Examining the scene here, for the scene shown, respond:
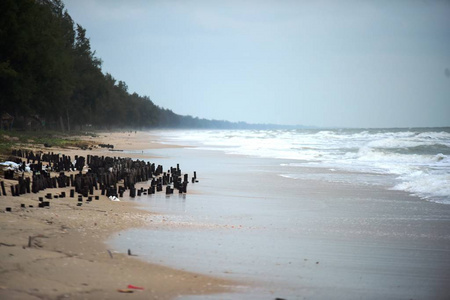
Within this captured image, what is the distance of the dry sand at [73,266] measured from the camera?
5133mm

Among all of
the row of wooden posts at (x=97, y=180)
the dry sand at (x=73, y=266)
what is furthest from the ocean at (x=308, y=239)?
the row of wooden posts at (x=97, y=180)

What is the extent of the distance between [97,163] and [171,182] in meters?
→ 3.67

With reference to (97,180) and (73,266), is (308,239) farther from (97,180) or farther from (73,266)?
(97,180)

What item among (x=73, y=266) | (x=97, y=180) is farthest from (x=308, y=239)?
(x=97, y=180)

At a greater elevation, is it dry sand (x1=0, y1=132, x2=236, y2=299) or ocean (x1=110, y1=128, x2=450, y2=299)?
dry sand (x1=0, y1=132, x2=236, y2=299)

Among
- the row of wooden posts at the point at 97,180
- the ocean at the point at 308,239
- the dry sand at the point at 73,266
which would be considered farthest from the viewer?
the row of wooden posts at the point at 97,180

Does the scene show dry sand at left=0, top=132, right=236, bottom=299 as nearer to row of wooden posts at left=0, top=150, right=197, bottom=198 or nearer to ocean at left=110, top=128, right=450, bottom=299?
ocean at left=110, top=128, right=450, bottom=299

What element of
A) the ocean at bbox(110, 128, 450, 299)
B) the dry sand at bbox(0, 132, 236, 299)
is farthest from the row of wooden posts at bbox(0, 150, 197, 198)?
the dry sand at bbox(0, 132, 236, 299)

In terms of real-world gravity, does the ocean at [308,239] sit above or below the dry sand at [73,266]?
below

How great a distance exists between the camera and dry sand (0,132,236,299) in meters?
5.13

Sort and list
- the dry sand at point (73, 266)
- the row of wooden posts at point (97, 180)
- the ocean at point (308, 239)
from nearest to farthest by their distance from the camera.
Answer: the dry sand at point (73, 266)
the ocean at point (308, 239)
the row of wooden posts at point (97, 180)

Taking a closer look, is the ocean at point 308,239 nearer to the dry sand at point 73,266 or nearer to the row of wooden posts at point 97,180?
the dry sand at point 73,266

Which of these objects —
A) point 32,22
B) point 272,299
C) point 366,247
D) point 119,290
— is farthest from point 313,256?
point 32,22

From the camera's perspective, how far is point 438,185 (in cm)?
1504
